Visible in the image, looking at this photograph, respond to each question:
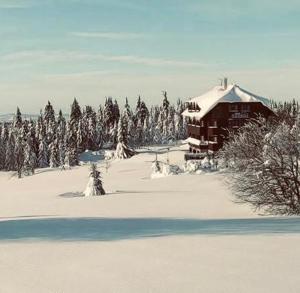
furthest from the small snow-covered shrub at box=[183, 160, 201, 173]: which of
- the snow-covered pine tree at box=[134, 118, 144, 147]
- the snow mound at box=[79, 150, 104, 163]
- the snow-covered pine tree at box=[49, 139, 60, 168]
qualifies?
the snow-covered pine tree at box=[134, 118, 144, 147]

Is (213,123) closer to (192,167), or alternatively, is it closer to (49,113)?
(192,167)

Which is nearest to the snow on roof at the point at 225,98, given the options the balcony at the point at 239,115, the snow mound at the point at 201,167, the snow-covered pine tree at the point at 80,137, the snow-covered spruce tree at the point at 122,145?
the balcony at the point at 239,115

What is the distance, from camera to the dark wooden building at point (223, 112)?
64.9 m

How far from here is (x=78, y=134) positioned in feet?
402

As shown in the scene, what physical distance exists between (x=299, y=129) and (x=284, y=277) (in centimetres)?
1339

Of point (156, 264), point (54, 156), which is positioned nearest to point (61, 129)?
point (54, 156)

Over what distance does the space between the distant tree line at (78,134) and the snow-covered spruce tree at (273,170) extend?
73.1m

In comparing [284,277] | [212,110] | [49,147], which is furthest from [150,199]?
[49,147]

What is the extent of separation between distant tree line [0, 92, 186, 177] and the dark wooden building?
99.8ft

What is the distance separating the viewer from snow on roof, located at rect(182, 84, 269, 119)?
64.4 meters

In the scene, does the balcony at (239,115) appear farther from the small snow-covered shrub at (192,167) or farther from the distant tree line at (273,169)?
the distant tree line at (273,169)

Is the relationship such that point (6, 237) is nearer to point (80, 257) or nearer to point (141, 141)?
point (80, 257)

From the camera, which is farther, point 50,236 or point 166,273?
point 50,236

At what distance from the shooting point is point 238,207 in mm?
24828
